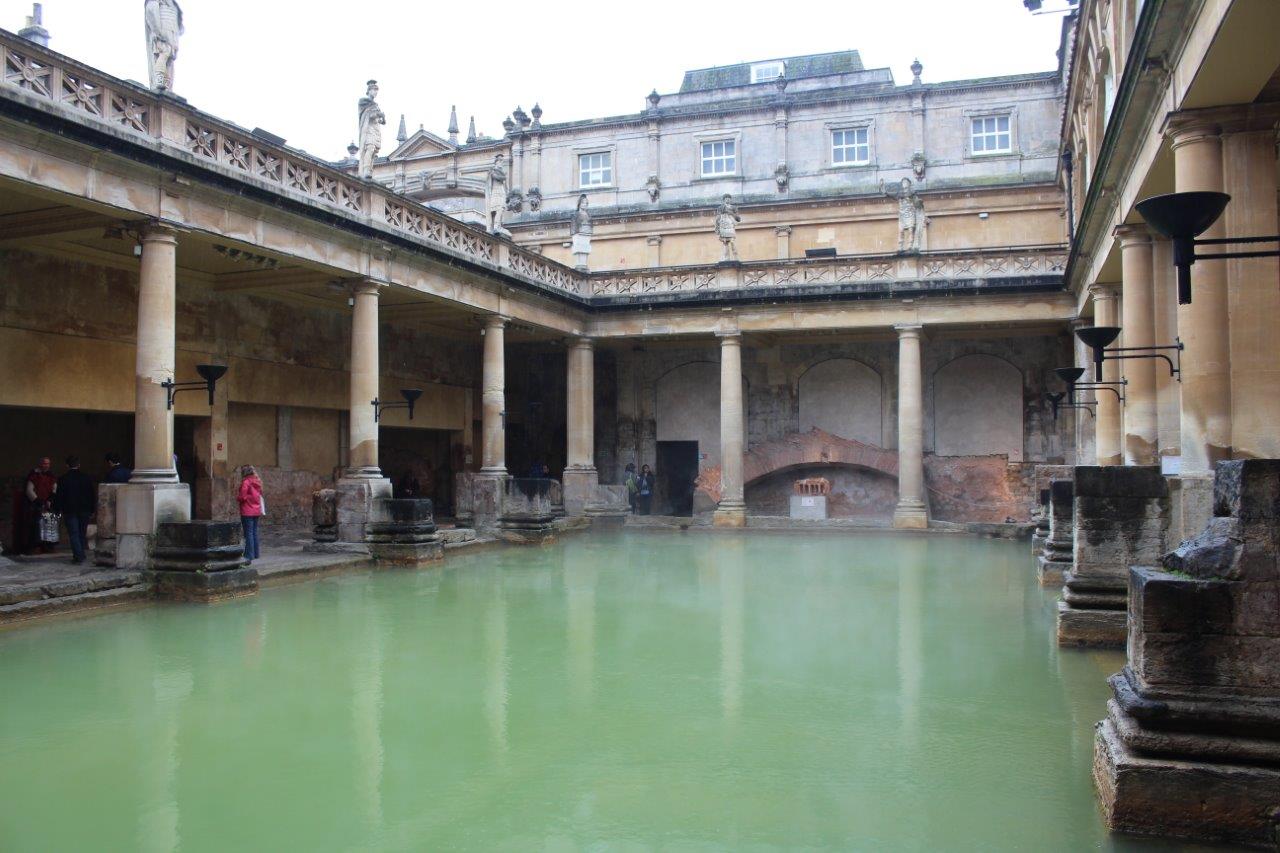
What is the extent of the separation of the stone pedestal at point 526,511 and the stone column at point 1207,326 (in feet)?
43.9

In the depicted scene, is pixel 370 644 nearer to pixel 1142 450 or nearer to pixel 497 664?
pixel 497 664

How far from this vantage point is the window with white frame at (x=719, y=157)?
3181cm

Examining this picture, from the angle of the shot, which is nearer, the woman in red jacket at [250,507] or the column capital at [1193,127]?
the column capital at [1193,127]

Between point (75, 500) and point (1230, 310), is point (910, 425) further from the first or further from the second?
point (75, 500)

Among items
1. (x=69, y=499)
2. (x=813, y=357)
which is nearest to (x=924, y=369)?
(x=813, y=357)

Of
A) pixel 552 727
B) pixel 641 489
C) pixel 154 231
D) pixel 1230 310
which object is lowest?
pixel 552 727

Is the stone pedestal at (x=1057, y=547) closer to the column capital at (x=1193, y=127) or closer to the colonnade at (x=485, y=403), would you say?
the column capital at (x=1193, y=127)

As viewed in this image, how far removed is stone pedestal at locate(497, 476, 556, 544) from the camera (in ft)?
65.3

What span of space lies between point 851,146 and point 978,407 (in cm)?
943

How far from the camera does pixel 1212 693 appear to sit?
449cm

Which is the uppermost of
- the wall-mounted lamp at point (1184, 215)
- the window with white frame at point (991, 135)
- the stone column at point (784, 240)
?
the window with white frame at point (991, 135)

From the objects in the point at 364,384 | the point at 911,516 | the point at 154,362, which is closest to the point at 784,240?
the point at 911,516

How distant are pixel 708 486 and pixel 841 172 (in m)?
11.1

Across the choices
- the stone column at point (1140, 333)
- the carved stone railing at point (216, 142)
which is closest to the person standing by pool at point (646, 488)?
the carved stone railing at point (216, 142)
